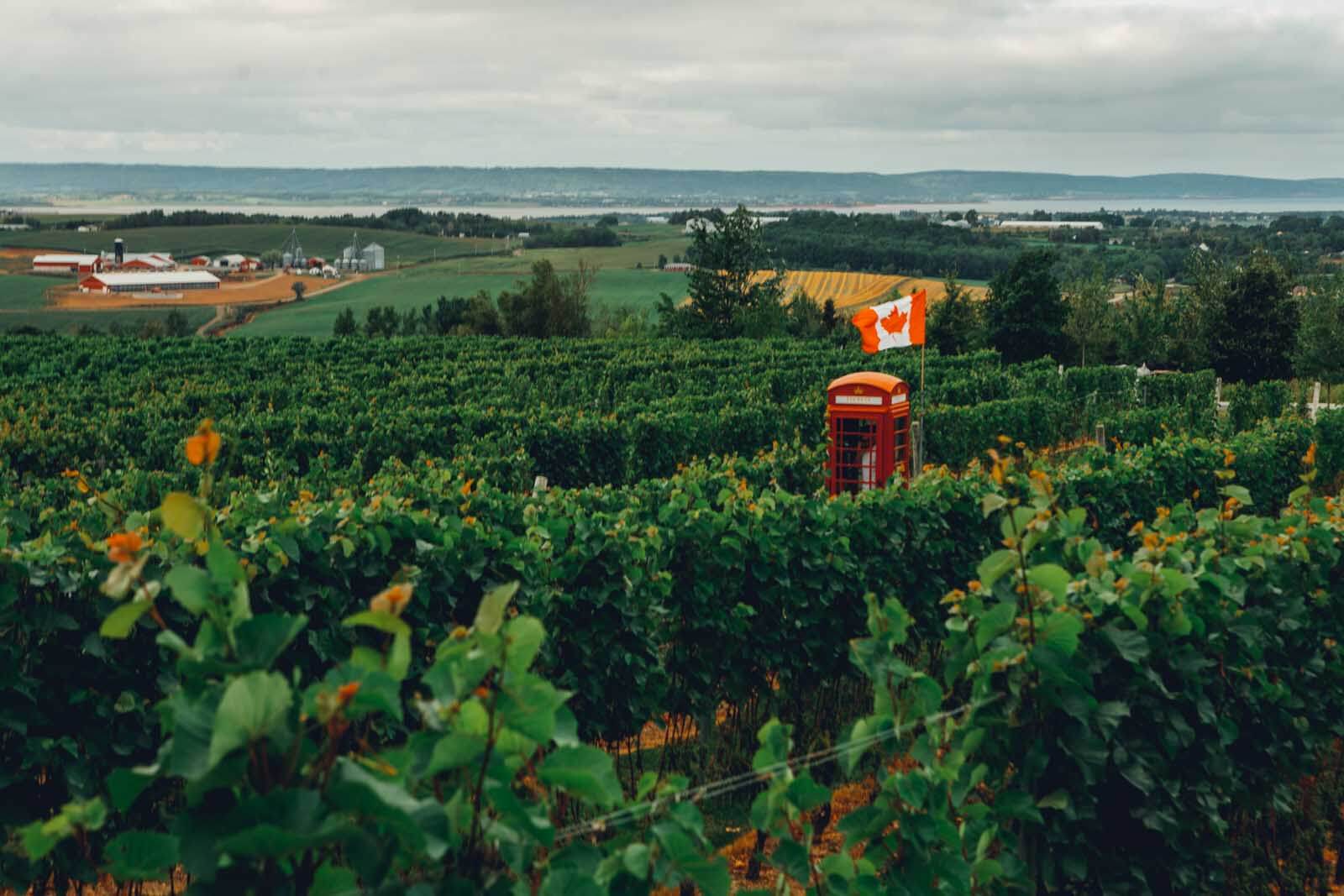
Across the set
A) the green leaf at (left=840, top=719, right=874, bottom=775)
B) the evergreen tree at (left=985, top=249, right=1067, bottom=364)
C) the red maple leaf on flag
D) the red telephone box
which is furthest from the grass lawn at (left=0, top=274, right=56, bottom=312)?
the green leaf at (left=840, top=719, right=874, bottom=775)

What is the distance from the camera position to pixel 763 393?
28453mm

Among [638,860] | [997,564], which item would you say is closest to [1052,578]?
[997,564]

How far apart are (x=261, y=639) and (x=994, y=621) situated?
2.99m

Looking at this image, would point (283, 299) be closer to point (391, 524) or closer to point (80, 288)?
point (80, 288)

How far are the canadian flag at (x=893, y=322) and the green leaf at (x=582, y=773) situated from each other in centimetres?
1838

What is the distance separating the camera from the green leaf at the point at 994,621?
4.72 m

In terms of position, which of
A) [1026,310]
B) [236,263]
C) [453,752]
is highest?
[453,752]

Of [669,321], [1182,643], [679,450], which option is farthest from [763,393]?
[669,321]

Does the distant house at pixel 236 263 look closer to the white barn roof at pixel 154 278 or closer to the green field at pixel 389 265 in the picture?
the white barn roof at pixel 154 278

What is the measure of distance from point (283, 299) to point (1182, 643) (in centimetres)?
11215

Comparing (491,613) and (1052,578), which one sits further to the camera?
(1052,578)

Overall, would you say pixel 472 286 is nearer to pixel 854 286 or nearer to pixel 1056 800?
pixel 854 286

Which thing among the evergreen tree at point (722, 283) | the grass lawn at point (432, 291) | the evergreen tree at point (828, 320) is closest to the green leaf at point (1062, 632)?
the evergreen tree at point (722, 283)

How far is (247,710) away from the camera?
234cm
